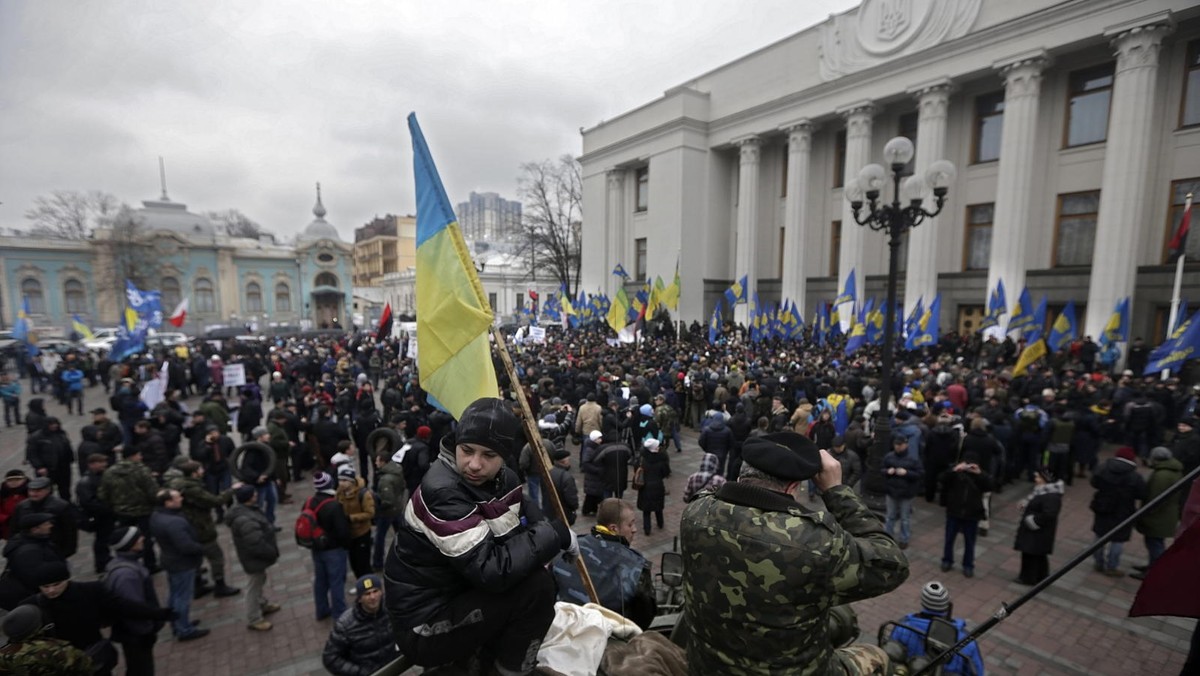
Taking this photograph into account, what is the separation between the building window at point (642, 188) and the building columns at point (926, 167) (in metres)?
16.0

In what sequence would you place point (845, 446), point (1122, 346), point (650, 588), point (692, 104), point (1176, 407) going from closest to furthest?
point (650, 588)
point (845, 446)
point (1176, 407)
point (1122, 346)
point (692, 104)

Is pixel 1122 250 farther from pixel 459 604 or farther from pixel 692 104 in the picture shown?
pixel 459 604

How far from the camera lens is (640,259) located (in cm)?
3472

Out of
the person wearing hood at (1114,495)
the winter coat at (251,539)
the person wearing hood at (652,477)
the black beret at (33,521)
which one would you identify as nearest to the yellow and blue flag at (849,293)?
Result: the person wearing hood at (1114,495)

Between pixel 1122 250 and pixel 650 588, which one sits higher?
pixel 1122 250

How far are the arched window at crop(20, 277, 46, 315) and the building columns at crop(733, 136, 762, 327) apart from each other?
189 ft

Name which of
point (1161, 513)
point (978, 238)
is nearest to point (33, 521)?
point (1161, 513)

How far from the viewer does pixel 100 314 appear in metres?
47.8

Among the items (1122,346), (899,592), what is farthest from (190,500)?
(1122,346)

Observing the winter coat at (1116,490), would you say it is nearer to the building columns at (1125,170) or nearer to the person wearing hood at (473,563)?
the person wearing hood at (473,563)

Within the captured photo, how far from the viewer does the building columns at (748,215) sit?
93.9 feet

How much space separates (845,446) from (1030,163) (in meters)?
17.9

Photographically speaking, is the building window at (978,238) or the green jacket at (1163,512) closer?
the green jacket at (1163,512)

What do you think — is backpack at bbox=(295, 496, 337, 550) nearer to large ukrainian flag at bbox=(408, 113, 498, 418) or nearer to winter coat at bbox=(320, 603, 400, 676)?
winter coat at bbox=(320, 603, 400, 676)
